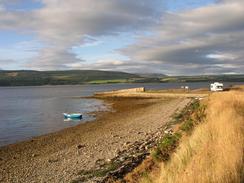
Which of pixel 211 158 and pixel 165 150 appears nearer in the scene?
pixel 211 158

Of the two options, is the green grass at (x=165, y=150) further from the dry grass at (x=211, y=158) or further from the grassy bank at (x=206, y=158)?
the dry grass at (x=211, y=158)

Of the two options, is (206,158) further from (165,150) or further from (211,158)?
(165,150)

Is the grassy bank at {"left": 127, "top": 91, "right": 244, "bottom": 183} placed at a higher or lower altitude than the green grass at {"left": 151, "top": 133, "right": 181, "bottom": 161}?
higher

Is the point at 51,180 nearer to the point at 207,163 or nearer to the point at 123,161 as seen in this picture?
the point at 123,161

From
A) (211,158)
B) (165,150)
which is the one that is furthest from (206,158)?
(165,150)

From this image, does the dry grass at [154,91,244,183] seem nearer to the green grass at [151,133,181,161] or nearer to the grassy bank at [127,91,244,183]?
the grassy bank at [127,91,244,183]

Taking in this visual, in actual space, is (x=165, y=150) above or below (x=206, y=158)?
below

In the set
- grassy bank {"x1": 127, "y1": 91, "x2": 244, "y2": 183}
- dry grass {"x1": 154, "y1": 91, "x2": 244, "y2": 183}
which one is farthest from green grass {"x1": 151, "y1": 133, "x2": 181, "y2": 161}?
dry grass {"x1": 154, "y1": 91, "x2": 244, "y2": 183}

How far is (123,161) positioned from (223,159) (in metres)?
5.82

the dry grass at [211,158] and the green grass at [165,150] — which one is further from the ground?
the dry grass at [211,158]

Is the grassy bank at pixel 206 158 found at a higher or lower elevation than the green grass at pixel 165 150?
higher

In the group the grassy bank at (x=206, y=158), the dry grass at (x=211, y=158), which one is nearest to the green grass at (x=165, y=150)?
the grassy bank at (x=206, y=158)

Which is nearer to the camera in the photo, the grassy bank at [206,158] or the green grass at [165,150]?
the grassy bank at [206,158]

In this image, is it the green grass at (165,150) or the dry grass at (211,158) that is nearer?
the dry grass at (211,158)
